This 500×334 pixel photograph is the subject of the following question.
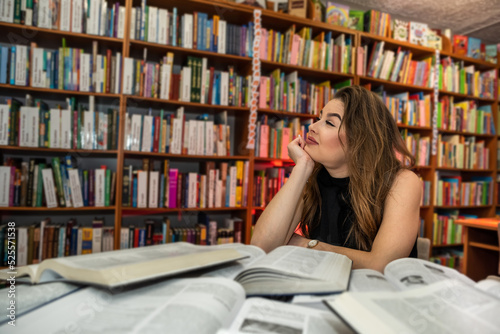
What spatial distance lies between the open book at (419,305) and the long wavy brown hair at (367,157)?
622mm

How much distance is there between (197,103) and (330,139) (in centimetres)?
137

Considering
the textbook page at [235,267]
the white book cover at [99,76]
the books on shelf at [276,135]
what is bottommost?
the textbook page at [235,267]

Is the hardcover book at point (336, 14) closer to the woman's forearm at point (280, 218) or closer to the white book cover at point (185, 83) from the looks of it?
the white book cover at point (185, 83)

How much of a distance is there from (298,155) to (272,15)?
5.41 ft

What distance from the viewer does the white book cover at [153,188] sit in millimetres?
2273

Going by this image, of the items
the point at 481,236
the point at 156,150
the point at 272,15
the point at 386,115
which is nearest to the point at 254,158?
the point at 156,150

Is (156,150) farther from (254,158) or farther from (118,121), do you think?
(254,158)

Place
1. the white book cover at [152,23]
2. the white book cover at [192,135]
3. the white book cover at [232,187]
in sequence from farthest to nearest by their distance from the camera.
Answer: the white book cover at [232,187], the white book cover at [192,135], the white book cover at [152,23]

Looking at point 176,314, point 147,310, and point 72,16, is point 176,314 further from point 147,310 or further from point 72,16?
point 72,16

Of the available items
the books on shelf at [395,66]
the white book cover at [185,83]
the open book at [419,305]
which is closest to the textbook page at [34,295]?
the open book at [419,305]

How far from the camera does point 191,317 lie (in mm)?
363

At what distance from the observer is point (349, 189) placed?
126 centimetres

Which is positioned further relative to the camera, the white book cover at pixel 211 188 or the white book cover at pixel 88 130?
the white book cover at pixel 211 188

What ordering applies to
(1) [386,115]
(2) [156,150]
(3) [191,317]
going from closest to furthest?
(3) [191,317]
(1) [386,115]
(2) [156,150]
